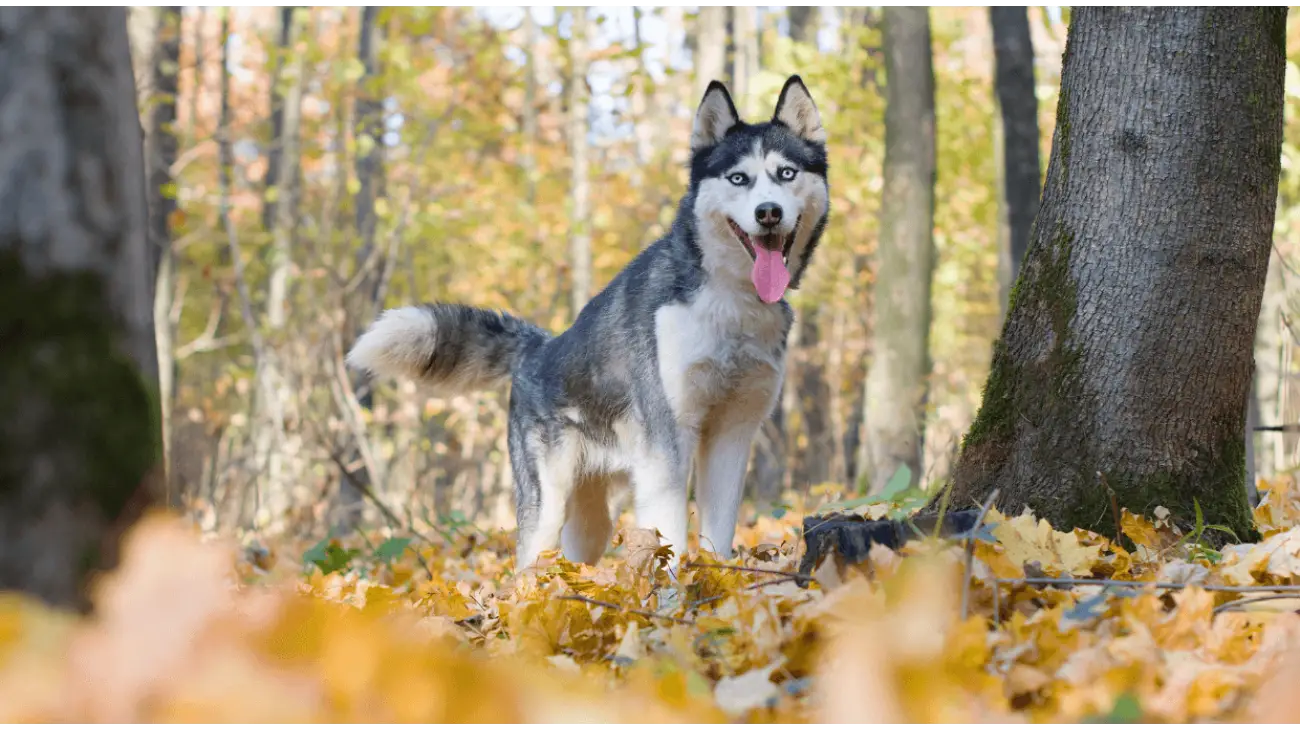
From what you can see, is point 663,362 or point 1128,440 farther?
point 663,362

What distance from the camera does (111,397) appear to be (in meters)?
1.92

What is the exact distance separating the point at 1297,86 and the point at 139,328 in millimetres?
7356

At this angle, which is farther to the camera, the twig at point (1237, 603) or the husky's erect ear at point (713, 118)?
the husky's erect ear at point (713, 118)

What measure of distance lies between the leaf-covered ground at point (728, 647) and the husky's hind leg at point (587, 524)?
2119 mm

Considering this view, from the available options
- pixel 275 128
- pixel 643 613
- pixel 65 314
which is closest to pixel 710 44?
pixel 275 128

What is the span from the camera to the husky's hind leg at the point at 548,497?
5.29 meters

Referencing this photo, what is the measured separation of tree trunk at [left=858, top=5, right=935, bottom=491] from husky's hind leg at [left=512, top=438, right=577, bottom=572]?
513 cm

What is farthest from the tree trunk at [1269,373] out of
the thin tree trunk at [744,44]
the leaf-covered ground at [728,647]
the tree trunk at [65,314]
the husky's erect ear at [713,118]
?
the thin tree trunk at [744,44]

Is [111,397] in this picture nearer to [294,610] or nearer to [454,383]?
[294,610]

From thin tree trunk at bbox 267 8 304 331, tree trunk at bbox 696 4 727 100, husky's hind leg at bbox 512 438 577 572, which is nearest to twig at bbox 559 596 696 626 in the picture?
husky's hind leg at bbox 512 438 577 572

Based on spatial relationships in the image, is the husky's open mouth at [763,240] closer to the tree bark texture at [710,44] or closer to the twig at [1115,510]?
the twig at [1115,510]

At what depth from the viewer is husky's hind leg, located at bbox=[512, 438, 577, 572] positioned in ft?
17.3

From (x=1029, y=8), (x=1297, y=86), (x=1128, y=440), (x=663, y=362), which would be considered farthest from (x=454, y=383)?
(x=1029, y=8)

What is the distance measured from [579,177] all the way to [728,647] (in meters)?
12.7
